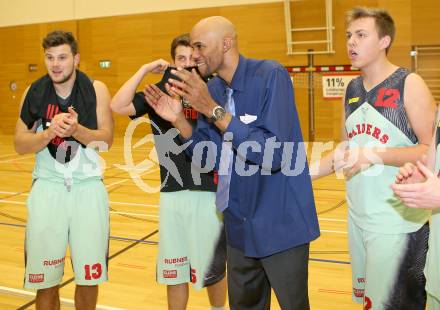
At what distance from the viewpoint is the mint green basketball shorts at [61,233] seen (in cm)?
315

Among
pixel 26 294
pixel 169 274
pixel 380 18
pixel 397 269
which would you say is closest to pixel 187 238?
pixel 169 274

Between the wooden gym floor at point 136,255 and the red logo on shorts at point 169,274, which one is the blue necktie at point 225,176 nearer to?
the red logo on shorts at point 169,274

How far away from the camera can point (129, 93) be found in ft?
11.0

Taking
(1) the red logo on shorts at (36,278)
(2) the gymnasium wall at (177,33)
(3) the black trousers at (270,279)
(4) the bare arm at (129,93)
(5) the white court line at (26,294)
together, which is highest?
(2) the gymnasium wall at (177,33)

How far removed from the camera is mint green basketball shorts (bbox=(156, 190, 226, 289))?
3.39 metres

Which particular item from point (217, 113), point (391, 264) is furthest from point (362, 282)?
point (217, 113)

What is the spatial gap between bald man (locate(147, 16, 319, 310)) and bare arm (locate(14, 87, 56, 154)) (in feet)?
3.65

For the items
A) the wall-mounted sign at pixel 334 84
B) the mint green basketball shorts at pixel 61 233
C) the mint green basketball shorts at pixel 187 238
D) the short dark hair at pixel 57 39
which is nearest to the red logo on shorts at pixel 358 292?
the mint green basketball shorts at pixel 187 238

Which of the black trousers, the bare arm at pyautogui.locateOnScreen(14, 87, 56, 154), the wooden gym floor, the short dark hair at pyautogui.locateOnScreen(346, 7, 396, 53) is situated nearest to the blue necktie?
the black trousers

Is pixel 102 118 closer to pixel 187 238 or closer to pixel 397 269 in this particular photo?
pixel 187 238

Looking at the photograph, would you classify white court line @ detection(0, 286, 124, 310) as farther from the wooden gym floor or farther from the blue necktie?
the blue necktie

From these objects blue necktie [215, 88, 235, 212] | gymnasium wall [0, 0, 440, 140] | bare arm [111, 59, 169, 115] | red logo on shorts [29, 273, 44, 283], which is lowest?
red logo on shorts [29, 273, 44, 283]

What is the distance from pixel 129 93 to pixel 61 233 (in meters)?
1.08

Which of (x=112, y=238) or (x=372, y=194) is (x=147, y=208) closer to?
(x=112, y=238)
